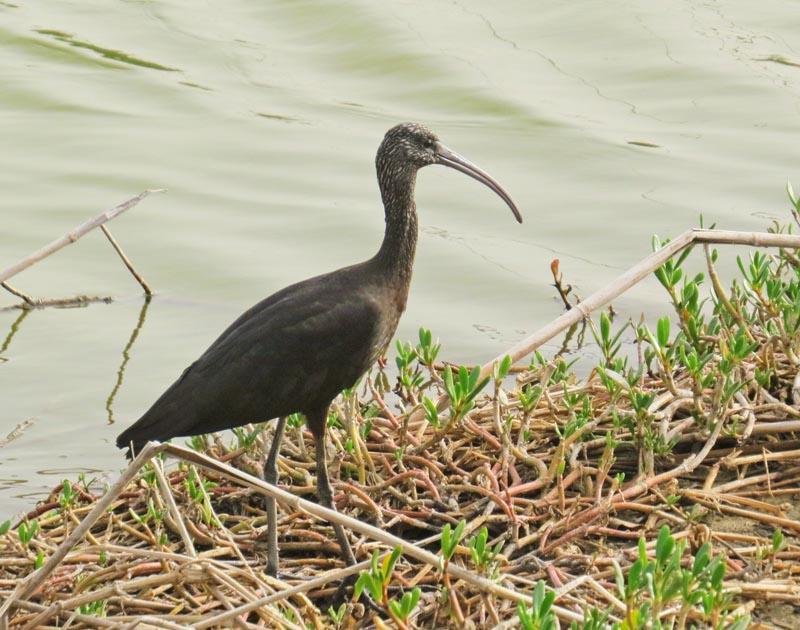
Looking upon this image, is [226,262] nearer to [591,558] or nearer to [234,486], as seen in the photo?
[234,486]

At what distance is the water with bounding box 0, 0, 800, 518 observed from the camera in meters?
8.21

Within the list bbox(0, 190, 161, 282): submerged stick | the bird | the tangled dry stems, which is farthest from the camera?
the bird

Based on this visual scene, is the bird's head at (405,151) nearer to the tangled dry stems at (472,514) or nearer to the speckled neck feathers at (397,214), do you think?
the speckled neck feathers at (397,214)

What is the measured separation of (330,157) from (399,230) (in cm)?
550

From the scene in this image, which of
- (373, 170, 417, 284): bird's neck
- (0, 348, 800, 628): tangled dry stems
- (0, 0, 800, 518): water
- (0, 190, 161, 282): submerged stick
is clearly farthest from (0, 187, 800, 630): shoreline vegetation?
(0, 0, 800, 518): water

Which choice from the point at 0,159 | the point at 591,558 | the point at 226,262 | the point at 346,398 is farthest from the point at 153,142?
the point at 591,558

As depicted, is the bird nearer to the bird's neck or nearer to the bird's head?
the bird's neck

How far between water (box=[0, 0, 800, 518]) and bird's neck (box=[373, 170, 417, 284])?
7.25 feet

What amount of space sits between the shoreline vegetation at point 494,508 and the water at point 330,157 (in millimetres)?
2057

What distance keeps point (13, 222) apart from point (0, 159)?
4.28ft

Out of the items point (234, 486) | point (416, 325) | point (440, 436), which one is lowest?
point (416, 325)

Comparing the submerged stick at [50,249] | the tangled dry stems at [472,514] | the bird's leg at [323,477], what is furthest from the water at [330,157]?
the submerged stick at [50,249]

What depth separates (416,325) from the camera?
8359 mm

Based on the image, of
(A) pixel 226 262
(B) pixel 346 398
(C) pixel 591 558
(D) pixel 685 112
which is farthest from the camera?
(D) pixel 685 112
